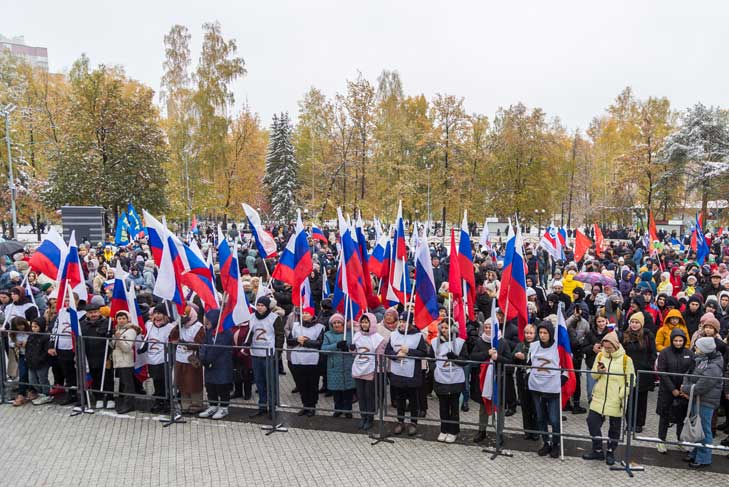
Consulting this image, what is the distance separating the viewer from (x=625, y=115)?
194 feet

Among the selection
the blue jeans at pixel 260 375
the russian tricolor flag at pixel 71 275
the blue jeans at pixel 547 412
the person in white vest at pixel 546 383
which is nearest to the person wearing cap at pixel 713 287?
the person in white vest at pixel 546 383

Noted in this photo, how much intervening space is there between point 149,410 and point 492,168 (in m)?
41.1

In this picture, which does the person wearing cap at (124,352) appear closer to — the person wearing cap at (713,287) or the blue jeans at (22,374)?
the blue jeans at (22,374)

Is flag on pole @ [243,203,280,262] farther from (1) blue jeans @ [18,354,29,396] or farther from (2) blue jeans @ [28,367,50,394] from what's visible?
(1) blue jeans @ [18,354,29,396]

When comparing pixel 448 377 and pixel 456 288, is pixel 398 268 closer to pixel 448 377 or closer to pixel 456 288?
pixel 456 288

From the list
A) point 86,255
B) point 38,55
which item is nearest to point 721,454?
point 86,255

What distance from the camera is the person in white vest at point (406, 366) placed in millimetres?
7746

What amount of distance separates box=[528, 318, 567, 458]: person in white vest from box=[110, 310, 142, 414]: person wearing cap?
580 centimetres

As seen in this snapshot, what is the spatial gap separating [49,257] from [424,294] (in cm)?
747

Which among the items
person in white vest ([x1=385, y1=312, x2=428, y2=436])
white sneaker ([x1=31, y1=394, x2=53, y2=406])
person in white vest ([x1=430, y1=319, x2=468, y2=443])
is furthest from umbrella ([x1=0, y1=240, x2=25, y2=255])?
person in white vest ([x1=430, y1=319, x2=468, y2=443])

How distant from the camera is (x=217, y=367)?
27.6ft

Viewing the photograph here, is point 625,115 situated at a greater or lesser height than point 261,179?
greater

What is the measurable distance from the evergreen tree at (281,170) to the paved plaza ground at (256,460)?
44014 millimetres

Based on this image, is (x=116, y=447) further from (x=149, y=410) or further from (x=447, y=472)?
(x=447, y=472)
